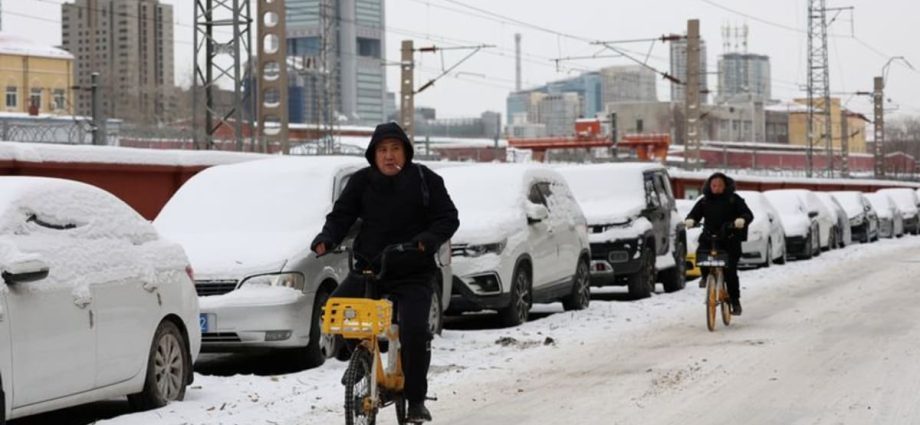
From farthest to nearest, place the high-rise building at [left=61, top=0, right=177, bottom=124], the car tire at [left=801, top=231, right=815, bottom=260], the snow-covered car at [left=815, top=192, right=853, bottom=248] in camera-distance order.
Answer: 1. the high-rise building at [left=61, top=0, right=177, bottom=124]
2. the snow-covered car at [left=815, top=192, right=853, bottom=248]
3. the car tire at [left=801, top=231, right=815, bottom=260]

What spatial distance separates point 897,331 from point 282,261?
6.66 metres

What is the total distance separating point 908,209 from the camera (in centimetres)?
5003

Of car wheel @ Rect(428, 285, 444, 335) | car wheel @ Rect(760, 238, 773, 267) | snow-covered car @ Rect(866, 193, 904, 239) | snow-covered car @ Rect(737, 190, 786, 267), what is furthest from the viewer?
snow-covered car @ Rect(866, 193, 904, 239)

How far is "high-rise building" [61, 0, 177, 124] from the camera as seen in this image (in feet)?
480

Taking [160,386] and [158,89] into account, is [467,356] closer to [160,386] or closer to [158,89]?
[160,386]

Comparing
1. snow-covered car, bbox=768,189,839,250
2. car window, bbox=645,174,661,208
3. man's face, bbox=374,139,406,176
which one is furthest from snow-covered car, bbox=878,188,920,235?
man's face, bbox=374,139,406,176

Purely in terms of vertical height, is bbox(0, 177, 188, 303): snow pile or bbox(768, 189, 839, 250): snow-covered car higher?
bbox(0, 177, 188, 303): snow pile

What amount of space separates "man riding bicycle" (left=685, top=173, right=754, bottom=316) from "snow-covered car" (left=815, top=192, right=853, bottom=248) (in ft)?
69.2

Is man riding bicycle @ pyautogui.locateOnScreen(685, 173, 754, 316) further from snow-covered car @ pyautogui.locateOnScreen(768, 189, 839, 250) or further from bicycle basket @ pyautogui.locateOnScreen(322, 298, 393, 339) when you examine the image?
snow-covered car @ pyautogui.locateOnScreen(768, 189, 839, 250)

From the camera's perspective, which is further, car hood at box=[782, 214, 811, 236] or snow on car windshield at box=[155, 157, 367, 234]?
car hood at box=[782, 214, 811, 236]

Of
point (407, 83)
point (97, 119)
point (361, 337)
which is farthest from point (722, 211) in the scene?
point (407, 83)

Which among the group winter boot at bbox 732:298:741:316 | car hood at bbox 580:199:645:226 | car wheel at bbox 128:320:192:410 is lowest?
winter boot at bbox 732:298:741:316

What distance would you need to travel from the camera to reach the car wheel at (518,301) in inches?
625

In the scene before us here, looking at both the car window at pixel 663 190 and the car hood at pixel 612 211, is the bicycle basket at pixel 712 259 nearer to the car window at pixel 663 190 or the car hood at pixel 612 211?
the car hood at pixel 612 211
